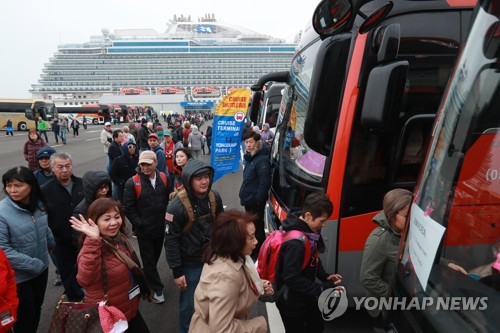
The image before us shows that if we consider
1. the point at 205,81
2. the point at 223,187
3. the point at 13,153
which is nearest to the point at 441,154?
the point at 223,187

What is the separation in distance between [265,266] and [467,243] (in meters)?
1.16

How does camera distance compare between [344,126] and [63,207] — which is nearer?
[344,126]

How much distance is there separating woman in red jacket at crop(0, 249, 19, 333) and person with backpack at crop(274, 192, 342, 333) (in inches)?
63.0

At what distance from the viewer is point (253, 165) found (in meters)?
4.09

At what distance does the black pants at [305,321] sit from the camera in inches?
85.2

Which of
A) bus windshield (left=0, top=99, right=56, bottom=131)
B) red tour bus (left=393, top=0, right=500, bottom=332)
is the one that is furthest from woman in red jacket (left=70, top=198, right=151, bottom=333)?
bus windshield (left=0, top=99, right=56, bottom=131)

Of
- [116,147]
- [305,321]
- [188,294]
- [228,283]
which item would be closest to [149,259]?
[188,294]

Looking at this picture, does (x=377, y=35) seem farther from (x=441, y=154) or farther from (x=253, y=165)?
(x=253, y=165)

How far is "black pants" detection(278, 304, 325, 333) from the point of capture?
2.16 meters

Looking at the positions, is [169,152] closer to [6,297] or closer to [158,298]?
[158,298]

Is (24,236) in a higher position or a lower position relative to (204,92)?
higher

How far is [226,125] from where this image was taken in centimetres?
586

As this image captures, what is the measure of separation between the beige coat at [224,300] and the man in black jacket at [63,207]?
76.7 inches

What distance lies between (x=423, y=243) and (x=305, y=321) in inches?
45.1
